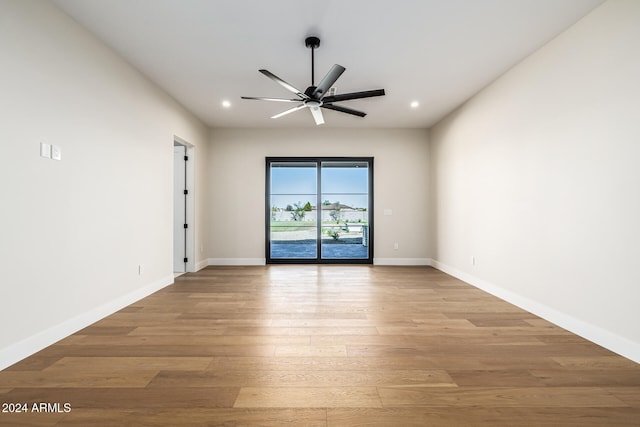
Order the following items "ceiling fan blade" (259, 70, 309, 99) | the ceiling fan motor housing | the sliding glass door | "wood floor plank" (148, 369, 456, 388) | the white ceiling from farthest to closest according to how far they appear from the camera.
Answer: the sliding glass door → the ceiling fan motor housing → "ceiling fan blade" (259, 70, 309, 99) → the white ceiling → "wood floor plank" (148, 369, 456, 388)

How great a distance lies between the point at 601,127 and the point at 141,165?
471cm

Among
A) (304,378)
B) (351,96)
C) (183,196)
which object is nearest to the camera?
(304,378)

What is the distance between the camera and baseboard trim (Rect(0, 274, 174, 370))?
198 centimetres

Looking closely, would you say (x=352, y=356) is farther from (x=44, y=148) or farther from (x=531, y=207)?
(x=44, y=148)

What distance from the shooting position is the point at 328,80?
288 cm

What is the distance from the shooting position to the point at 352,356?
2.10 m

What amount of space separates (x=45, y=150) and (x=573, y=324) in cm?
469

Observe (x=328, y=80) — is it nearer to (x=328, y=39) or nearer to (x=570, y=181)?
(x=328, y=39)

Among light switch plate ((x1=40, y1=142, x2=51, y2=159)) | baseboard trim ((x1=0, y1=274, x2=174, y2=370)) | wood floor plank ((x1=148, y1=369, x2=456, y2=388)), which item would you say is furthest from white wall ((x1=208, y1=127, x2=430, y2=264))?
wood floor plank ((x1=148, y1=369, x2=456, y2=388))

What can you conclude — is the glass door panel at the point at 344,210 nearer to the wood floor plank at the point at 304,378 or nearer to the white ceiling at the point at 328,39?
the white ceiling at the point at 328,39

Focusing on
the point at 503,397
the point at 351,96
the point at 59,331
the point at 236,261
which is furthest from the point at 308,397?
the point at 236,261

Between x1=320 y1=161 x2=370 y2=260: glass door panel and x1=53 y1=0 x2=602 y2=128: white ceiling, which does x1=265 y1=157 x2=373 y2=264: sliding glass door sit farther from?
x1=53 y1=0 x2=602 y2=128: white ceiling

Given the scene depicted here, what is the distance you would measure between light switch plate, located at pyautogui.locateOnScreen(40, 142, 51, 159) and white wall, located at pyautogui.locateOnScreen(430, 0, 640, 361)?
14.7ft

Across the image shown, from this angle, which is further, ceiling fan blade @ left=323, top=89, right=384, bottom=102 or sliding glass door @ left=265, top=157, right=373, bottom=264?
sliding glass door @ left=265, top=157, right=373, bottom=264
